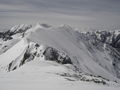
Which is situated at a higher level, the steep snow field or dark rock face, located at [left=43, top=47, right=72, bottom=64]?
dark rock face, located at [left=43, top=47, right=72, bottom=64]

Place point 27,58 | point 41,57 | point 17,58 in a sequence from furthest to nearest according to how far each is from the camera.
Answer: point 17,58
point 27,58
point 41,57

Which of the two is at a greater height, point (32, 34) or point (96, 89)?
point (32, 34)

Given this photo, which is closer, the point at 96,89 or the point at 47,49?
the point at 96,89

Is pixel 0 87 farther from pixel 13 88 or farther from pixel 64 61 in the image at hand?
pixel 64 61

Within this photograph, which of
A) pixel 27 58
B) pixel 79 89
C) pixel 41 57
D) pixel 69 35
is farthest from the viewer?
pixel 69 35

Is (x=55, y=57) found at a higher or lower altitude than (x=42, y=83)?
higher

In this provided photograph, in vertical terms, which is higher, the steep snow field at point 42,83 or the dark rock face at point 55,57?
the dark rock face at point 55,57

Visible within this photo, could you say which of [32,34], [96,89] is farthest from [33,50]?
[96,89]

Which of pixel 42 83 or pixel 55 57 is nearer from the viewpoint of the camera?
pixel 42 83

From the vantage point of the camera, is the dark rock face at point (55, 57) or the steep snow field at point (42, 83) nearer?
the steep snow field at point (42, 83)

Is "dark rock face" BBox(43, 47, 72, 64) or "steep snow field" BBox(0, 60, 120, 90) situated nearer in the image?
"steep snow field" BBox(0, 60, 120, 90)
